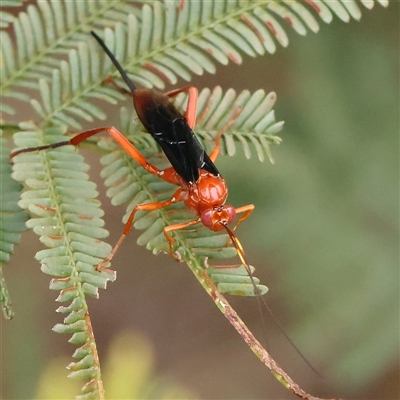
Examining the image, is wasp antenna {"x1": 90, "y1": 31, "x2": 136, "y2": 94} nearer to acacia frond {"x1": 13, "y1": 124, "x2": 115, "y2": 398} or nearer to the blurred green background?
acacia frond {"x1": 13, "y1": 124, "x2": 115, "y2": 398}

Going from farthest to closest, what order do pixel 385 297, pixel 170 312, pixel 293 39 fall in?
1. pixel 170 312
2. pixel 293 39
3. pixel 385 297

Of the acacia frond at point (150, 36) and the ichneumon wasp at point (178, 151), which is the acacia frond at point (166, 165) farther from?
the acacia frond at point (150, 36)

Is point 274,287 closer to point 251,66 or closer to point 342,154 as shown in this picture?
point 342,154

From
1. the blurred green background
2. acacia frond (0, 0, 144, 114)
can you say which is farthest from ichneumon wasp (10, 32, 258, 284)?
the blurred green background

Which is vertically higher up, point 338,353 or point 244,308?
point 244,308

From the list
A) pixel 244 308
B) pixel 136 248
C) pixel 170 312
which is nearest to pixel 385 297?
pixel 244 308

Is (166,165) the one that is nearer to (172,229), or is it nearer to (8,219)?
(172,229)

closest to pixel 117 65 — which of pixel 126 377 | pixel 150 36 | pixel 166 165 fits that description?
pixel 150 36
